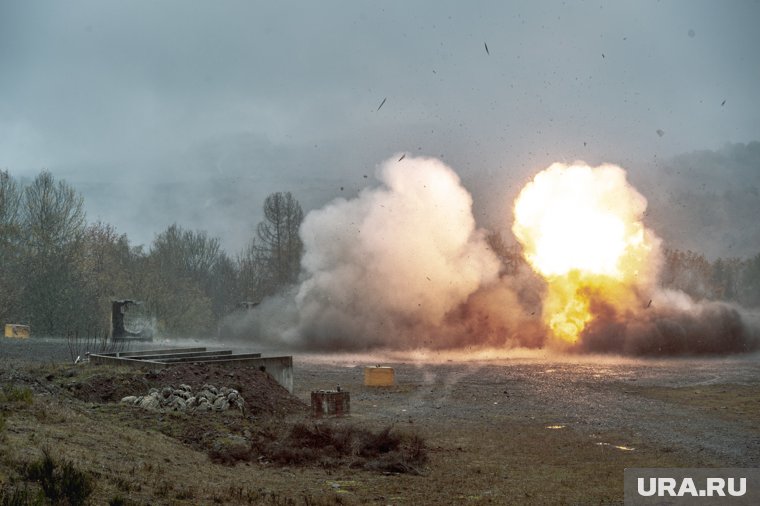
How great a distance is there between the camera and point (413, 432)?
19.8 metres

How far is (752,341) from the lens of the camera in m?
49.8

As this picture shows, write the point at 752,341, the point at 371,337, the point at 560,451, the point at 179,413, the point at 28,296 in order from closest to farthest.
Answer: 1. the point at 560,451
2. the point at 179,413
3. the point at 752,341
4. the point at 371,337
5. the point at 28,296

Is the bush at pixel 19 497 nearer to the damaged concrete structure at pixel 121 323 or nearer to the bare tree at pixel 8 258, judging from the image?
the damaged concrete structure at pixel 121 323

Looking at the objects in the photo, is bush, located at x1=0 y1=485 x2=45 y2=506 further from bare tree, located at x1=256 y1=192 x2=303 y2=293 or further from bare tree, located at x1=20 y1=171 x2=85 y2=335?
bare tree, located at x1=256 y1=192 x2=303 y2=293

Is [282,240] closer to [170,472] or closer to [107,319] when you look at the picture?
[107,319]

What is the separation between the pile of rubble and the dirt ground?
0.58 meters

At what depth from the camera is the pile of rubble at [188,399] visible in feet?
66.9

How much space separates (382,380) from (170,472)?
18.8 metres

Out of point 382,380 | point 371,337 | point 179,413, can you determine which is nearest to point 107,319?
point 371,337

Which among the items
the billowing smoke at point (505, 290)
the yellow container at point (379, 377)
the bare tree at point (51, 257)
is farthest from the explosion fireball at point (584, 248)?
the bare tree at point (51, 257)

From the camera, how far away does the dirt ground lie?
12625mm

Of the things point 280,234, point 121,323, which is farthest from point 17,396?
point 280,234

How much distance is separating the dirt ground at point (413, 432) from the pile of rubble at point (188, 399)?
1.91 feet

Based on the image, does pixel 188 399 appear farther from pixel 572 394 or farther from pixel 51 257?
pixel 51 257
